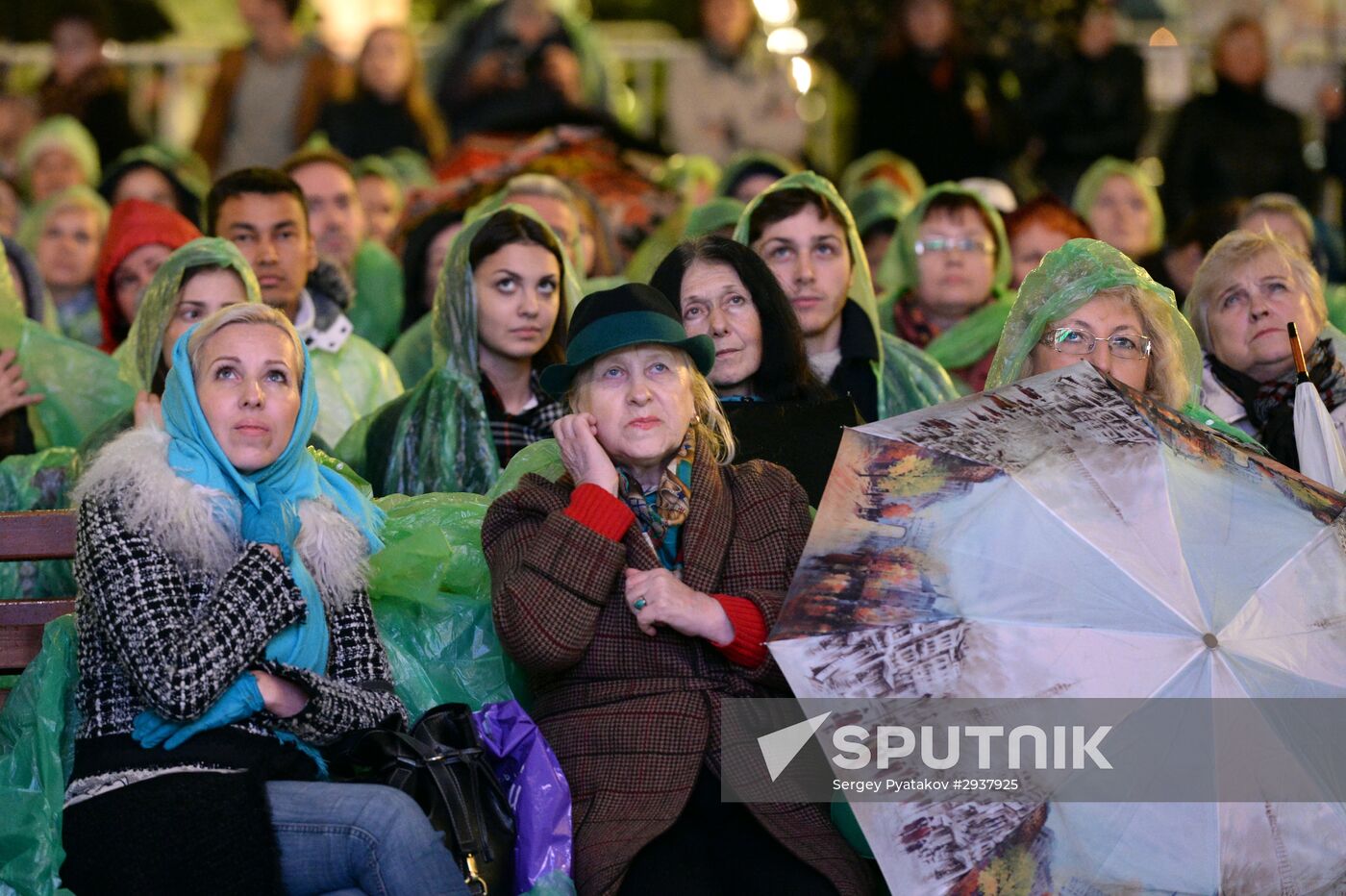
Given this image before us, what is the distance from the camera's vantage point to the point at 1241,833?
3.28m

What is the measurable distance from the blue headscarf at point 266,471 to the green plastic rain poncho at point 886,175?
4.91m

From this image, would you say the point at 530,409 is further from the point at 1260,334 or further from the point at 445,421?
the point at 1260,334

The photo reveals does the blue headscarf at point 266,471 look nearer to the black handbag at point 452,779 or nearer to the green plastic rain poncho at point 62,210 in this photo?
the black handbag at point 452,779

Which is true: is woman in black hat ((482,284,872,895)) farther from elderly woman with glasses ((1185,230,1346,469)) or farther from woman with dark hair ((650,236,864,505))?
elderly woman with glasses ((1185,230,1346,469))

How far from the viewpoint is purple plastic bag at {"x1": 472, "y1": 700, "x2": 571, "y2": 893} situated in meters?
3.63

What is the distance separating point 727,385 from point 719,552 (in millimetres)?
978

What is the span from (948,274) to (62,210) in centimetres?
347

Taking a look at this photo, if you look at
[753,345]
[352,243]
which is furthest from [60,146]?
[753,345]

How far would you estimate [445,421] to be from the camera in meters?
5.29

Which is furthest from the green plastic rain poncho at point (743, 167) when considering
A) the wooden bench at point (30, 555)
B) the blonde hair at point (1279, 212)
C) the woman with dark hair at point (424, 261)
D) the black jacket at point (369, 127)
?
the wooden bench at point (30, 555)

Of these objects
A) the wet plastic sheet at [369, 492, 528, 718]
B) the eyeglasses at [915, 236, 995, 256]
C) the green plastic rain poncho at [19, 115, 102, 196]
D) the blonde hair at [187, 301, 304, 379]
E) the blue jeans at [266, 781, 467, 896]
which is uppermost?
the green plastic rain poncho at [19, 115, 102, 196]

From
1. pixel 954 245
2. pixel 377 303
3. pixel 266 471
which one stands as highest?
pixel 954 245

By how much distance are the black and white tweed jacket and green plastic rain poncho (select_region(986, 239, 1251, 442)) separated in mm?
1694

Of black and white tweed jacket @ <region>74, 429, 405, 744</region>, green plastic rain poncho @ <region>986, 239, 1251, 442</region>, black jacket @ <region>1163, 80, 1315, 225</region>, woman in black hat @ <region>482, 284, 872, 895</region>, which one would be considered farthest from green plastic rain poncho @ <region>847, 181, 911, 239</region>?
black and white tweed jacket @ <region>74, 429, 405, 744</region>
